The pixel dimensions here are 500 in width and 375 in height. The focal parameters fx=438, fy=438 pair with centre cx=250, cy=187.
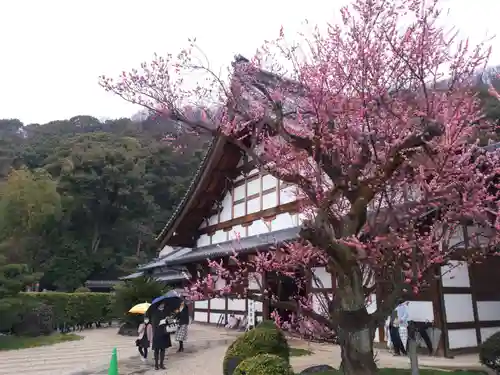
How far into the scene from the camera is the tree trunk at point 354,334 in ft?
16.3

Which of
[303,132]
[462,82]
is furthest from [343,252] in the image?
[462,82]

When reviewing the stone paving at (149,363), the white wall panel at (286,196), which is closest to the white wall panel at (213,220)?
the stone paving at (149,363)

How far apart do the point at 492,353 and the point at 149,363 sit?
687 cm

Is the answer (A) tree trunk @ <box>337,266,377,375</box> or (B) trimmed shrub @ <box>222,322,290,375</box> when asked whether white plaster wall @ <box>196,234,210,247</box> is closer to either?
(B) trimmed shrub @ <box>222,322,290,375</box>

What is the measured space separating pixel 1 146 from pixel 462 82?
55782 millimetres

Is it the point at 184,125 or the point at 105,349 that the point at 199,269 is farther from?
the point at 184,125

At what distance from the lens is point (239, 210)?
14.6 meters

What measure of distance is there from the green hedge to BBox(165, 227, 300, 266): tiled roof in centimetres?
603

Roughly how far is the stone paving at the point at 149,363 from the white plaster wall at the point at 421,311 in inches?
31.4

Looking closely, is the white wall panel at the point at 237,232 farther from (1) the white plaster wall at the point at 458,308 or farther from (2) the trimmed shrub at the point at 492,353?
(2) the trimmed shrub at the point at 492,353

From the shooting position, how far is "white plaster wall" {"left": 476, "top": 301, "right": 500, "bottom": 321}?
9176mm

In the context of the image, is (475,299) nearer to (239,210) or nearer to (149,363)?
(149,363)

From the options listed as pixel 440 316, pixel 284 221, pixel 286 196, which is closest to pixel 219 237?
pixel 284 221

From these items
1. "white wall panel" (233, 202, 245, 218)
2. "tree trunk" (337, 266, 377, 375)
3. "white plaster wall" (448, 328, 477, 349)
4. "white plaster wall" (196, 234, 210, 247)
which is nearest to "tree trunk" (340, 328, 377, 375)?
"tree trunk" (337, 266, 377, 375)
